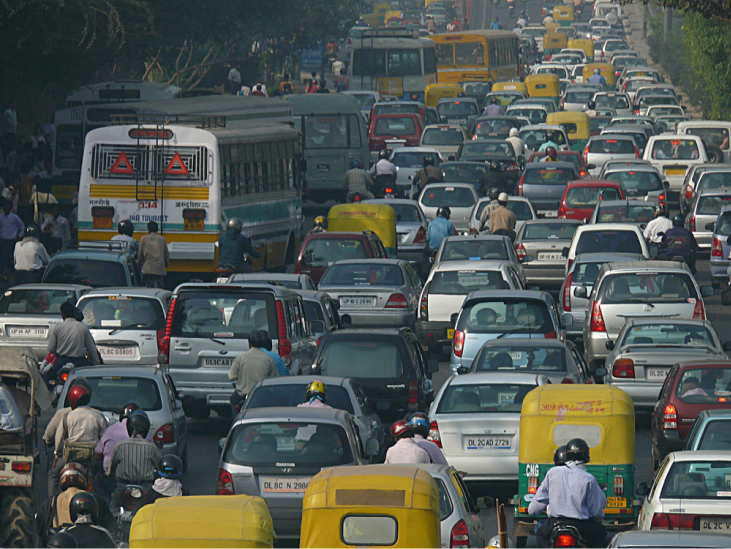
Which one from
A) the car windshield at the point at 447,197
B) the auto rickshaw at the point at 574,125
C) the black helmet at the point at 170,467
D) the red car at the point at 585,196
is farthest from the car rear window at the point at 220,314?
the auto rickshaw at the point at 574,125

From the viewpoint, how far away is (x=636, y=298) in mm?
21328

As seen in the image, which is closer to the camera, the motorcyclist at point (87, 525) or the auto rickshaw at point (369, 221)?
the motorcyclist at point (87, 525)

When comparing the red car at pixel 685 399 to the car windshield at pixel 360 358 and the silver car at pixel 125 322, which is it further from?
the silver car at pixel 125 322

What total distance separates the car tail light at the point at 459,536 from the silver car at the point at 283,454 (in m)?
1.91

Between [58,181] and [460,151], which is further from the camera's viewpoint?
[460,151]

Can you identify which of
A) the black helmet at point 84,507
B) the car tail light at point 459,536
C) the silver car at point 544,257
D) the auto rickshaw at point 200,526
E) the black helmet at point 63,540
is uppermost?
the auto rickshaw at point 200,526

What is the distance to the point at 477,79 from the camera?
2618 inches

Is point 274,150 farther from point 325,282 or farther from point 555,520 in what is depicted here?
point 555,520

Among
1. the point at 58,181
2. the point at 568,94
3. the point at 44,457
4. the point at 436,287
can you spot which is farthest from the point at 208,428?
the point at 568,94

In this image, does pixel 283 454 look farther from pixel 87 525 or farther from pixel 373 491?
pixel 373 491

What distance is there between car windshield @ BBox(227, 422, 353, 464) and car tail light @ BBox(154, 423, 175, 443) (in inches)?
98.3

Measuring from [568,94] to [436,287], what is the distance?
134ft

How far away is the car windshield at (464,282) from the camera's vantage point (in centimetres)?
2300

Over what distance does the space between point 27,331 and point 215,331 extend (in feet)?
10.8
